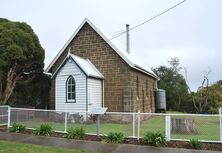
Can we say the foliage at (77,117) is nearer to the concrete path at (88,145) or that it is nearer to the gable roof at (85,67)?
the concrete path at (88,145)

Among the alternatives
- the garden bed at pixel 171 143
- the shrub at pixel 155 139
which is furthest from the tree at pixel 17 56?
the shrub at pixel 155 139

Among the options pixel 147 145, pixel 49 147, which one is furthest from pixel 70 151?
pixel 147 145

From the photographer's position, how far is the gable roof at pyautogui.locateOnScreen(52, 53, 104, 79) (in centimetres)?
2030

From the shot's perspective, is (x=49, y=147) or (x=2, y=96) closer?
(x=49, y=147)

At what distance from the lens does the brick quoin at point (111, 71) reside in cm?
2159

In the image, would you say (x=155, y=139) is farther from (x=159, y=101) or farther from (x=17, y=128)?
(x=159, y=101)

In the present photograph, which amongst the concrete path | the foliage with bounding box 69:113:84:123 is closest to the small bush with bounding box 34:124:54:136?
the concrete path

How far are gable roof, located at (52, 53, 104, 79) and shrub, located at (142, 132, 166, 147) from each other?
8.60 m

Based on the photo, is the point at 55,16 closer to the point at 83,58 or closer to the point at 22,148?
the point at 83,58

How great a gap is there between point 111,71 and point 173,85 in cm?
2765

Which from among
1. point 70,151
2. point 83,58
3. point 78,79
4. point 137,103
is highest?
point 83,58

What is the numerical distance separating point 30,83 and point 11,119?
34.5 ft

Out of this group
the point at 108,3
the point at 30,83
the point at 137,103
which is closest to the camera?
the point at 108,3

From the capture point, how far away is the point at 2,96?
77.7 ft
